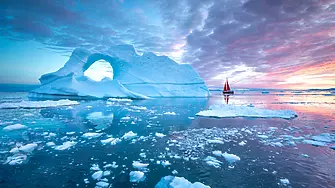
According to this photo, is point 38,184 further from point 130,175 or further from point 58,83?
point 58,83

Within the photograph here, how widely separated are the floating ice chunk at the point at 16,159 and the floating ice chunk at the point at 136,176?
2.25 meters

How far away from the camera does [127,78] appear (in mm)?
29484

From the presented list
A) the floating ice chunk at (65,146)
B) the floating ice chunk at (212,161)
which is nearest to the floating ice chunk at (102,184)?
the floating ice chunk at (212,161)

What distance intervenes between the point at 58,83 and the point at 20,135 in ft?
58.6

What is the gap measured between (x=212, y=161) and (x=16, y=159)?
12.7 feet

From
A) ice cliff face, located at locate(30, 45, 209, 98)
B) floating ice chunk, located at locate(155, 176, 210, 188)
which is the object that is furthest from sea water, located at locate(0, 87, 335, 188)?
ice cliff face, located at locate(30, 45, 209, 98)

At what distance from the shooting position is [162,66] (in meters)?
32.0

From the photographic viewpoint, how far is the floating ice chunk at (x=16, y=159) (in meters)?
3.05

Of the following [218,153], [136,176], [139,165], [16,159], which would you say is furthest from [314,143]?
[16,159]

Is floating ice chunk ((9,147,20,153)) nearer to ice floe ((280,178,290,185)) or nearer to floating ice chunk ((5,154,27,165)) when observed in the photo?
floating ice chunk ((5,154,27,165))

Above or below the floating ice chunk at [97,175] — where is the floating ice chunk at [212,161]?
above

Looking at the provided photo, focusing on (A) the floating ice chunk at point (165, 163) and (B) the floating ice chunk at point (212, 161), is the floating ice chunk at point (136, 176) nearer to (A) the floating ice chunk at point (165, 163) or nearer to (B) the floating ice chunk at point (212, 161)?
(A) the floating ice chunk at point (165, 163)

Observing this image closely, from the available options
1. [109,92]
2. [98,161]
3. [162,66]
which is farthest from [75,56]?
[98,161]

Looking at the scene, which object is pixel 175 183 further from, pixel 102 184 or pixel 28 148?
pixel 28 148
